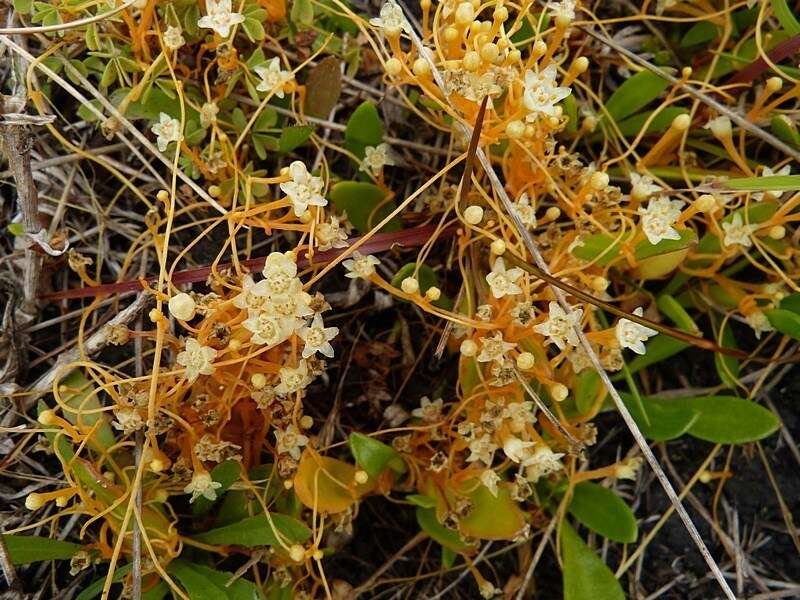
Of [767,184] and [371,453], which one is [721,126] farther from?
[371,453]

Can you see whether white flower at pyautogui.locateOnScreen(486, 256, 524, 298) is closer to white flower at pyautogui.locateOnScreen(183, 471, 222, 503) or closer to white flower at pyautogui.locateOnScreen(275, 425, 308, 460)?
white flower at pyautogui.locateOnScreen(275, 425, 308, 460)

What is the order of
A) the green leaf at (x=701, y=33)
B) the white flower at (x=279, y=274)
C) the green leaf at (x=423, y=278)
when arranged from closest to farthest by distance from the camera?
the white flower at (x=279, y=274)
the green leaf at (x=423, y=278)
the green leaf at (x=701, y=33)

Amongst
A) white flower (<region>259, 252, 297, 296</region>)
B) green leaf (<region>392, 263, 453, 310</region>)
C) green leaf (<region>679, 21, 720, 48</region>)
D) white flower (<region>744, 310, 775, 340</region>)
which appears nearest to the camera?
white flower (<region>259, 252, 297, 296</region>)

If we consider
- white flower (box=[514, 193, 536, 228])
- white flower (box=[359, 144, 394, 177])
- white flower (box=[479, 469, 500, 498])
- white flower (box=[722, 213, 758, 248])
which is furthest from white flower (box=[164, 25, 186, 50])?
white flower (box=[722, 213, 758, 248])

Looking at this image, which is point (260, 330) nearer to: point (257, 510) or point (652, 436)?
point (257, 510)

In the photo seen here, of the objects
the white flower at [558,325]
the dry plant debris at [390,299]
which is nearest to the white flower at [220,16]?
the dry plant debris at [390,299]

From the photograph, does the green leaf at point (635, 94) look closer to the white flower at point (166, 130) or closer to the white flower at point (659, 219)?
the white flower at point (659, 219)
